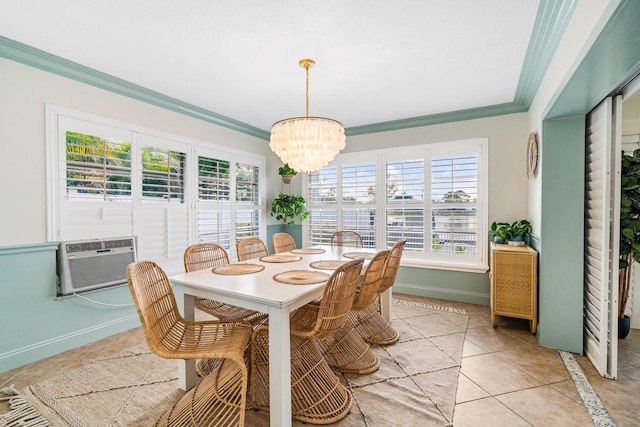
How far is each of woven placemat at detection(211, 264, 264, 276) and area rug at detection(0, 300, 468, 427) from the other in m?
0.81

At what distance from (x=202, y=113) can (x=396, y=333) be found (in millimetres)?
3367

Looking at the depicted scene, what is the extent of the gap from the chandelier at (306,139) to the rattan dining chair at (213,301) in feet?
3.47

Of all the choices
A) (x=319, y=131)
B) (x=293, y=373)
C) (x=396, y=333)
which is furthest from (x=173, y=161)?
(x=396, y=333)

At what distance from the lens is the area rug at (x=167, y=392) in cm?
173

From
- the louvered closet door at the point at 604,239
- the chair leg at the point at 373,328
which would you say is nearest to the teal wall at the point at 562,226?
the louvered closet door at the point at 604,239

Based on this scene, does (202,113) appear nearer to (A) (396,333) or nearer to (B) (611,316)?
(A) (396,333)

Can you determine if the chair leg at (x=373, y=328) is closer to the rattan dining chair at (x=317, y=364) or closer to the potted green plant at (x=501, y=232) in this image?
the rattan dining chair at (x=317, y=364)

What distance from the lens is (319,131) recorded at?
7.88 ft

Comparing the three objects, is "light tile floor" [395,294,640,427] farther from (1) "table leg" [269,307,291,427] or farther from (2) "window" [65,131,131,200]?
(2) "window" [65,131,131,200]

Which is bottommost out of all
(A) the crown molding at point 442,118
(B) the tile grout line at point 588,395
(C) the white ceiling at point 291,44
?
(B) the tile grout line at point 588,395

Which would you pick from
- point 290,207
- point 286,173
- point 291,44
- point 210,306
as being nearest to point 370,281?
point 210,306

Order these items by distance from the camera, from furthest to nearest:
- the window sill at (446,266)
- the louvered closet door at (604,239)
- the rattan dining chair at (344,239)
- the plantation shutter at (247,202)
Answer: the plantation shutter at (247,202), the rattan dining chair at (344,239), the window sill at (446,266), the louvered closet door at (604,239)

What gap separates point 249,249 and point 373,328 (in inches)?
56.1

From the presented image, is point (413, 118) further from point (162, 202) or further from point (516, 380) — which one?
point (162, 202)
